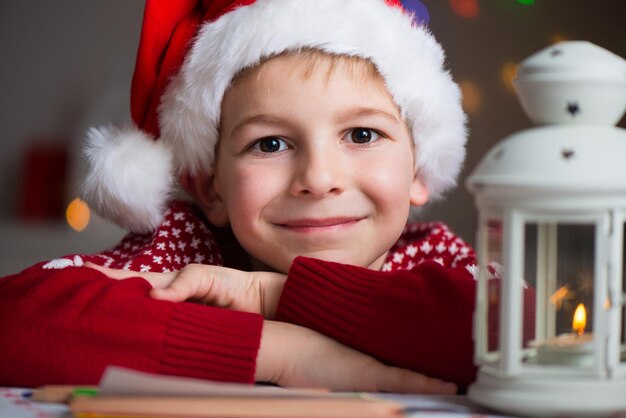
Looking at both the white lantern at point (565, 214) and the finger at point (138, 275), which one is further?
the finger at point (138, 275)

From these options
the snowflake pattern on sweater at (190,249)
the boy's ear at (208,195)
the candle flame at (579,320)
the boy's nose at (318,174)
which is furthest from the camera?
the boy's ear at (208,195)

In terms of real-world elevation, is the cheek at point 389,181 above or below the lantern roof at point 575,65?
above

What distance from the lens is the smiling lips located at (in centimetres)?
122

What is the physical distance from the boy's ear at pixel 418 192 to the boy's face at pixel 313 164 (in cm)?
14

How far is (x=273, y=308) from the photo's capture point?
1053mm

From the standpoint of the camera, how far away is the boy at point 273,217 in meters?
0.86

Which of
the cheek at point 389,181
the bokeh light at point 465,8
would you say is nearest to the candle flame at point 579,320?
the cheek at point 389,181

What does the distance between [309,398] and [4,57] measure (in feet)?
9.21

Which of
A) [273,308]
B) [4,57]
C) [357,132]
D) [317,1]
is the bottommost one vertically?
[273,308]

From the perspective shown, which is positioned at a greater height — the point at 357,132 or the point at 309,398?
the point at 357,132

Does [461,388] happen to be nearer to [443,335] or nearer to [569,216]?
[443,335]

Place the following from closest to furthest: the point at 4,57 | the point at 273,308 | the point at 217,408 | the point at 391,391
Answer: the point at 217,408 → the point at 391,391 → the point at 273,308 → the point at 4,57

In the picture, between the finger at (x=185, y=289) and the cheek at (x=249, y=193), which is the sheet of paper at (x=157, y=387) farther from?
the cheek at (x=249, y=193)

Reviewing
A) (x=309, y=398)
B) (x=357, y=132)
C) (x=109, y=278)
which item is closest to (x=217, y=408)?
(x=309, y=398)
